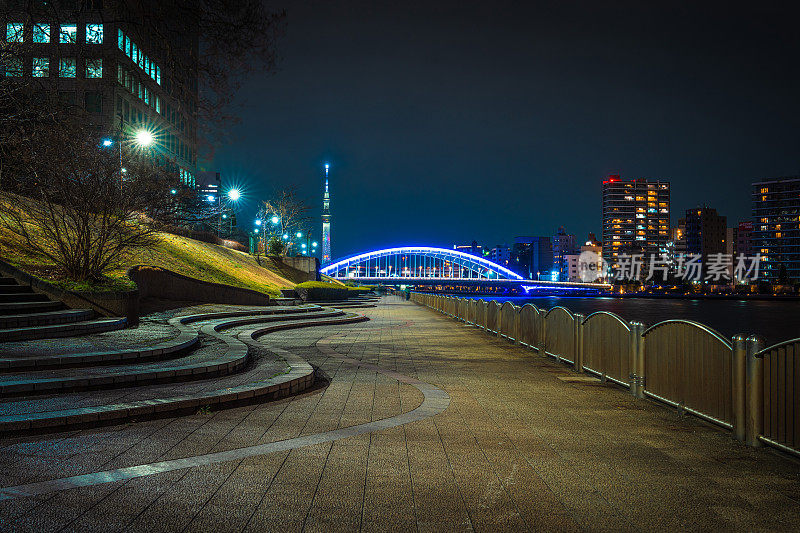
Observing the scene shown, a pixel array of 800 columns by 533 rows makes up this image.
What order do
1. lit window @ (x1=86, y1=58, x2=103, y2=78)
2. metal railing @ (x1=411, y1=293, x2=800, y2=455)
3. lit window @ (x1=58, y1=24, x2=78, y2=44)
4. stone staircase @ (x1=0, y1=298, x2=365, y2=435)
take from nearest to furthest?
metal railing @ (x1=411, y1=293, x2=800, y2=455)
stone staircase @ (x1=0, y1=298, x2=365, y2=435)
lit window @ (x1=58, y1=24, x2=78, y2=44)
lit window @ (x1=86, y1=58, x2=103, y2=78)

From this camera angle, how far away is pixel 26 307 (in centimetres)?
1198

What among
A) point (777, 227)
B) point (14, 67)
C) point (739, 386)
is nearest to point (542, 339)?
point (739, 386)

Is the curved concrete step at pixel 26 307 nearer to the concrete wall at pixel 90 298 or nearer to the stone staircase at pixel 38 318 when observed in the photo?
the stone staircase at pixel 38 318

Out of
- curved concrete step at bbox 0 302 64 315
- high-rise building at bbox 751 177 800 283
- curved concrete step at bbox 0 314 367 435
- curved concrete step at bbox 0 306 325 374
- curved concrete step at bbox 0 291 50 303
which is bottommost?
curved concrete step at bbox 0 314 367 435

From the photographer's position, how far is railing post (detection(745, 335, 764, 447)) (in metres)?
6.02

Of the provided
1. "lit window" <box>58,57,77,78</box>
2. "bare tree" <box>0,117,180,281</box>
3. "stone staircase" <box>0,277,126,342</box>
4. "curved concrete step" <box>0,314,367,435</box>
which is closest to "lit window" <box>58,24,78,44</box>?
"lit window" <box>58,57,77,78</box>

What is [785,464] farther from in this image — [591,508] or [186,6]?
[186,6]

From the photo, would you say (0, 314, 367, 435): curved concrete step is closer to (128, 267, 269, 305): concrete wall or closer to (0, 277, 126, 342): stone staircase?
(0, 277, 126, 342): stone staircase

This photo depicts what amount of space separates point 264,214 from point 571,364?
54.4 metres

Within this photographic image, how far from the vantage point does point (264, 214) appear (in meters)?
62.9

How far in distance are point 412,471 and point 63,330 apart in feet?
30.6

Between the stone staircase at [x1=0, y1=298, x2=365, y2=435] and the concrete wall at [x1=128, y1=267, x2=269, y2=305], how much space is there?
25.0ft

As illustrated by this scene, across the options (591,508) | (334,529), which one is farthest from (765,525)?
(334,529)

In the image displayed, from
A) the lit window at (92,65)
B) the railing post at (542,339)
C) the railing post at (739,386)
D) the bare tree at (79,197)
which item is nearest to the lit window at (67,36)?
the lit window at (92,65)
